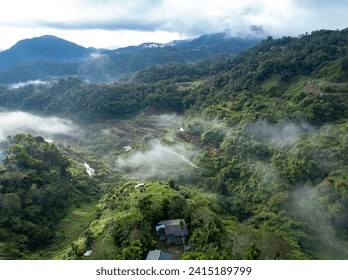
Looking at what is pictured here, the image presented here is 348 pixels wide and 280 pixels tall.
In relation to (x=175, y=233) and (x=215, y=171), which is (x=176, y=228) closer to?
(x=175, y=233)

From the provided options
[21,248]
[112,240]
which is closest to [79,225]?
[21,248]

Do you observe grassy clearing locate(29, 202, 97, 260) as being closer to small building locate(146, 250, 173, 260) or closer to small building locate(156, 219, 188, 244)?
small building locate(156, 219, 188, 244)

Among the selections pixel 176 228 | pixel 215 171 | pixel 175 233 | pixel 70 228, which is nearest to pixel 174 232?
pixel 175 233

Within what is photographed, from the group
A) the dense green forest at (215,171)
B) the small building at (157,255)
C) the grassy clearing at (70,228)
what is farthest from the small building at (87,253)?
the small building at (157,255)

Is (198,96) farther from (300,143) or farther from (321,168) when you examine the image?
(321,168)

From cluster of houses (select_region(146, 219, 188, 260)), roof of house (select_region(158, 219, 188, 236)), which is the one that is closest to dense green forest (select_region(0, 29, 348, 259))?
cluster of houses (select_region(146, 219, 188, 260))

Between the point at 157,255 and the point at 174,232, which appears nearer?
the point at 157,255
